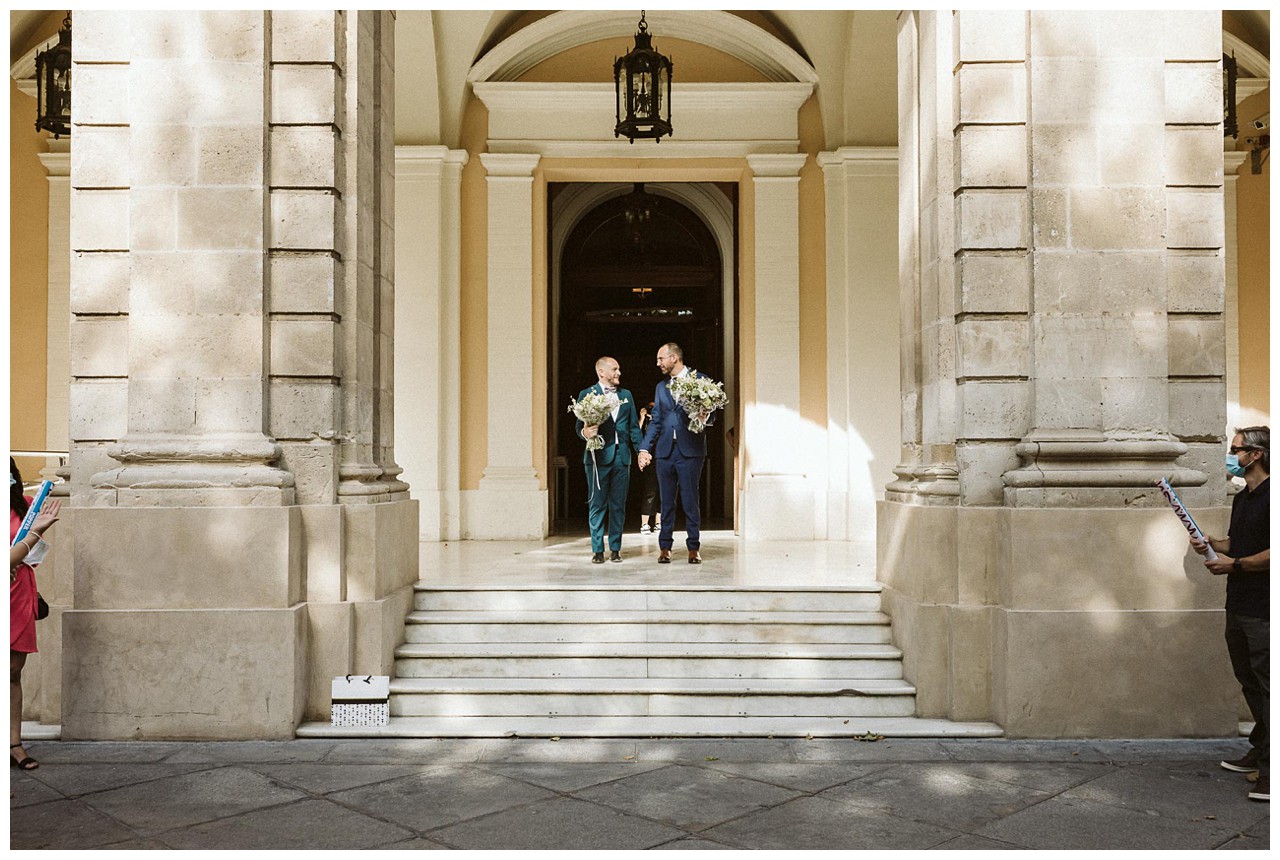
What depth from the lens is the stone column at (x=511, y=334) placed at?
1219 cm

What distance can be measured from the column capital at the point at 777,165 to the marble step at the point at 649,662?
7.03 m

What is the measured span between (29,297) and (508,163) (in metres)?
5.93

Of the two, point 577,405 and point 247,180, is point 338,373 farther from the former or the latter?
point 577,405

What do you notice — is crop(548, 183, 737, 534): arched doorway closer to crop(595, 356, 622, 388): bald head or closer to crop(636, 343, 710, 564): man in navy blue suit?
crop(595, 356, 622, 388): bald head

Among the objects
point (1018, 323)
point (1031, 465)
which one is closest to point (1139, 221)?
point (1018, 323)

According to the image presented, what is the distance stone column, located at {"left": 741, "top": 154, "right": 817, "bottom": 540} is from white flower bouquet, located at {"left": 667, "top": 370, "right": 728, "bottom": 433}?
2.94 metres

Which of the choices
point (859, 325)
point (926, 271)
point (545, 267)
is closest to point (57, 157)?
point (545, 267)

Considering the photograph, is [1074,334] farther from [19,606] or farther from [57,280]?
[57,280]

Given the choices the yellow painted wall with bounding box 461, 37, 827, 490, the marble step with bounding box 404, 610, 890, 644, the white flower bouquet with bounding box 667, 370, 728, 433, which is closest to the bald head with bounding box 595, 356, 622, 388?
the white flower bouquet with bounding box 667, 370, 728, 433

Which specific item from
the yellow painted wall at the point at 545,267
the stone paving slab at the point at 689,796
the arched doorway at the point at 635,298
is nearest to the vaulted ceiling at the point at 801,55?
the yellow painted wall at the point at 545,267

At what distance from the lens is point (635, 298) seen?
19969 millimetres

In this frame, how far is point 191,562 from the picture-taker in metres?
6.13

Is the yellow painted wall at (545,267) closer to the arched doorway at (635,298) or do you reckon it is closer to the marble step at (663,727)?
the arched doorway at (635,298)

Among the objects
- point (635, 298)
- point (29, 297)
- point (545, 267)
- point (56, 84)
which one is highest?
point (56, 84)
